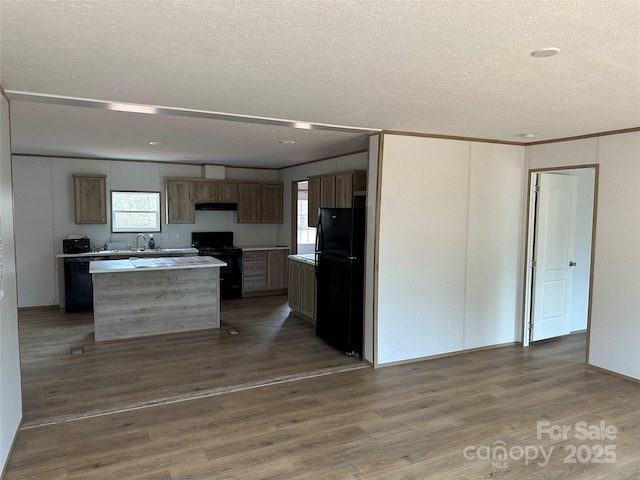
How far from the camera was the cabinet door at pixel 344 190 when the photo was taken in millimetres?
5555

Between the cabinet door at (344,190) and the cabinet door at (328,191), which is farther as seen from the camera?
the cabinet door at (328,191)

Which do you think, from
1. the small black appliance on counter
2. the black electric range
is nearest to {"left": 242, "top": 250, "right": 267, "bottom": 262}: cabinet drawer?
the black electric range

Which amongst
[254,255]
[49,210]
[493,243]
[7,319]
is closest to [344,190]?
[493,243]

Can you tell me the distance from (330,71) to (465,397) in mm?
2971

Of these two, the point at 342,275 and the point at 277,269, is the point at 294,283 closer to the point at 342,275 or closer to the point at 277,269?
the point at 277,269

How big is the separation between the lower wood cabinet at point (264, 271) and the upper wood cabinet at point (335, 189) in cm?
159

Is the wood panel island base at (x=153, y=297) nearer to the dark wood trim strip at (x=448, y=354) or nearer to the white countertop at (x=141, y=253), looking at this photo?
the white countertop at (x=141, y=253)

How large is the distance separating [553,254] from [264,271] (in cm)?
479

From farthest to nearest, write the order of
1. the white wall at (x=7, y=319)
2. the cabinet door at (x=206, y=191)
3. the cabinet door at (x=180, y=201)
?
the cabinet door at (x=206, y=191), the cabinet door at (x=180, y=201), the white wall at (x=7, y=319)

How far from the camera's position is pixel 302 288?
635cm

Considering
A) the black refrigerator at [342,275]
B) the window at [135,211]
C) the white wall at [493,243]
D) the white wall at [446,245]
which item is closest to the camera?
the white wall at [446,245]

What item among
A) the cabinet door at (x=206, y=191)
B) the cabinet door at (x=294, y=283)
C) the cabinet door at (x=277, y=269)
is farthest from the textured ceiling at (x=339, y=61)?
the cabinet door at (x=277, y=269)

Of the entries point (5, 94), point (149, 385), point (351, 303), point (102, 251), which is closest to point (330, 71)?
point (5, 94)

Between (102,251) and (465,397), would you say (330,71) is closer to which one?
(465,397)
